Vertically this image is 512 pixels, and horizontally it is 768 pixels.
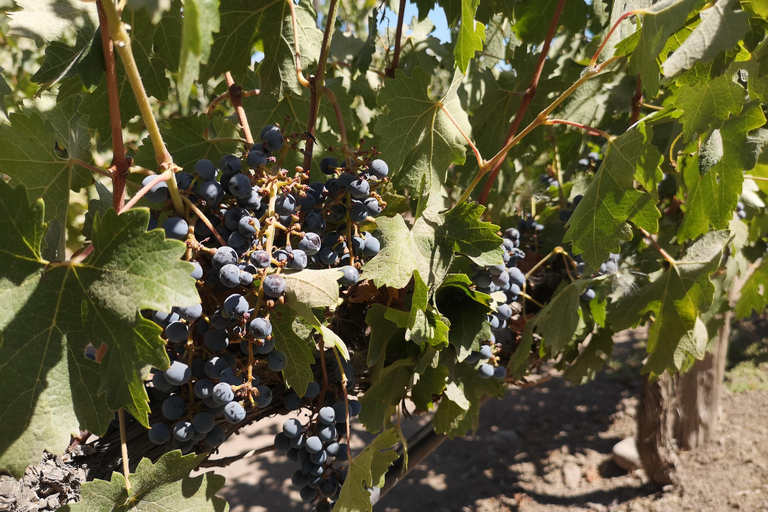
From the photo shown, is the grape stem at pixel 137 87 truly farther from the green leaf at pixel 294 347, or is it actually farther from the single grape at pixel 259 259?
the green leaf at pixel 294 347

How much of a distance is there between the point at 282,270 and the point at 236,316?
109 mm

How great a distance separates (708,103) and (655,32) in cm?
21

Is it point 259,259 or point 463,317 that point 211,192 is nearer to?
point 259,259

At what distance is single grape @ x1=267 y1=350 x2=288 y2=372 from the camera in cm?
97

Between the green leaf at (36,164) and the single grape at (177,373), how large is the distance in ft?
1.03

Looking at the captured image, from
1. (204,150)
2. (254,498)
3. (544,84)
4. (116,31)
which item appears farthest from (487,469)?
(116,31)

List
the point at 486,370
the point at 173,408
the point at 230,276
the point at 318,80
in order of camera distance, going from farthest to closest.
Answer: the point at 486,370 < the point at 318,80 < the point at 173,408 < the point at 230,276

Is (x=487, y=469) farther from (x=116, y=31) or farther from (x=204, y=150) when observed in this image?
(x=116, y=31)

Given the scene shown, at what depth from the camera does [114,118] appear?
811 millimetres

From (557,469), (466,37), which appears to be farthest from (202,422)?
(557,469)

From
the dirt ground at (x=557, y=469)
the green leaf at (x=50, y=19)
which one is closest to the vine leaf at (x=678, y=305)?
the green leaf at (x=50, y=19)

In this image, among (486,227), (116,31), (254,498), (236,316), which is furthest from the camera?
(254,498)

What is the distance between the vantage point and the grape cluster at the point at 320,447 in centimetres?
111

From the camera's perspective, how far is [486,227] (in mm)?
1140
